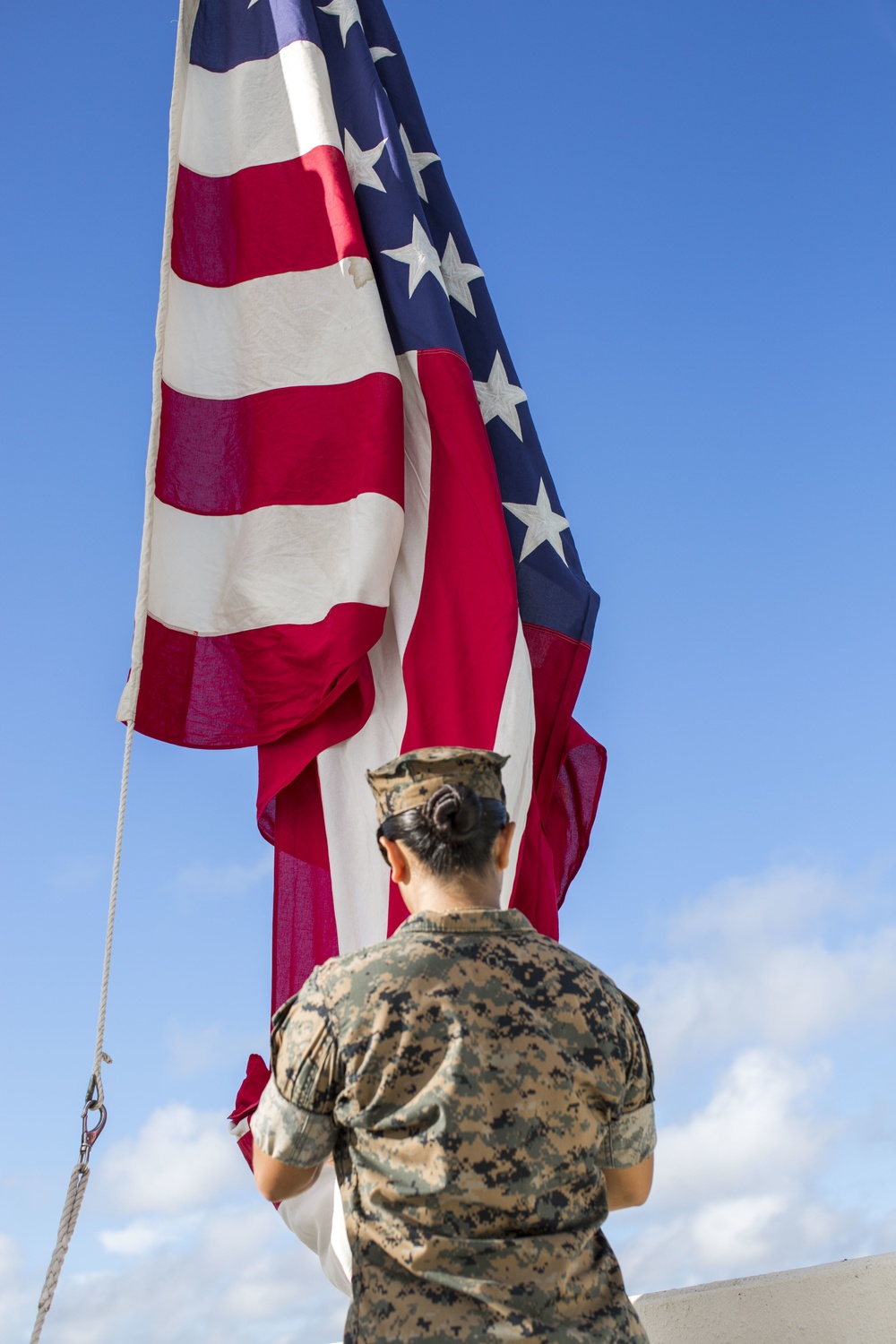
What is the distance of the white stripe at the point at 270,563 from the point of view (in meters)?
3.29

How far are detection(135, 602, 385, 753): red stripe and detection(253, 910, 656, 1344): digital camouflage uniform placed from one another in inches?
65.8

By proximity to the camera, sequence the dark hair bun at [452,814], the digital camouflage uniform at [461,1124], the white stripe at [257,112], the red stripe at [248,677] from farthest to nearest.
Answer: the white stripe at [257,112] → the red stripe at [248,677] → the dark hair bun at [452,814] → the digital camouflage uniform at [461,1124]

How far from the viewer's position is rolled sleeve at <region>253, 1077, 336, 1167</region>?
149cm

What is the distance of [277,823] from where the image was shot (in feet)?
10.5

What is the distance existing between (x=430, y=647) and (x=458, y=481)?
54cm

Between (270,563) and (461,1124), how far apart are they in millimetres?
2220

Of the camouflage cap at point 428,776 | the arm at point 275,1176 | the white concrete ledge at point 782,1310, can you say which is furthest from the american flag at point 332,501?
the arm at point 275,1176

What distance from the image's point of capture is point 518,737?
126 inches

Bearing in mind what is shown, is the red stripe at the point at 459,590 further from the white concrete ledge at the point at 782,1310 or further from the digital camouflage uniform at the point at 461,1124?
the digital camouflage uniform at the point at 461,1124

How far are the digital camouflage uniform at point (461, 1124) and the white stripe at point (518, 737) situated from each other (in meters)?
1.52

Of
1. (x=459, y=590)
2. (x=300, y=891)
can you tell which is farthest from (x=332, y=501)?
(x=300, y=891)

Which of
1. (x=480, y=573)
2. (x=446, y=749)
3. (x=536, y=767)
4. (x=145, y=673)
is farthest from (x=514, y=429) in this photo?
(x=446, y=749)

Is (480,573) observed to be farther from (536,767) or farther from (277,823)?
(277,823)

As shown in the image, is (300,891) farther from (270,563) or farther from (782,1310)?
(782,1310)
